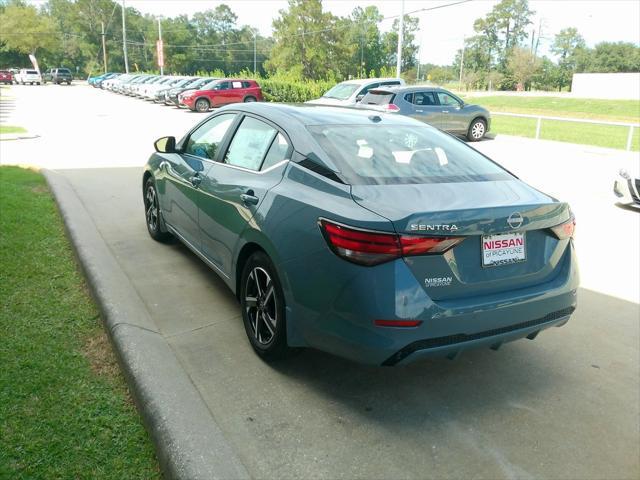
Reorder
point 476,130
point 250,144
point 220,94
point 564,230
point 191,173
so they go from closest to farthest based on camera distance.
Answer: point 564,230, point 250,144, point 191,173, point 476,130, point 220,94

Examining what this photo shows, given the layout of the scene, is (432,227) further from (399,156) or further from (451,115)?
(451,115)

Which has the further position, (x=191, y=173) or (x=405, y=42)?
(x=405, y=42)

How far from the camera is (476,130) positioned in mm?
17781

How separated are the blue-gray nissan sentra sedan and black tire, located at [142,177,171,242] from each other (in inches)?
69.4

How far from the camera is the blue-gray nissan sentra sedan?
9.15 feet

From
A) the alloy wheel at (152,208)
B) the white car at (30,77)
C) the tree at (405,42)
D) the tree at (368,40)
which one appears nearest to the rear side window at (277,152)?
the alloy wheel at (152,208)

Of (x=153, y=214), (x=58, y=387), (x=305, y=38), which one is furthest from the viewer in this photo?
(x=305, y=38)

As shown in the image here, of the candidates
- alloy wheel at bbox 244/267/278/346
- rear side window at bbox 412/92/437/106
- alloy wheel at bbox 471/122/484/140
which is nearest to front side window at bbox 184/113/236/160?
alloy wheel at bbox 244/267/278/346

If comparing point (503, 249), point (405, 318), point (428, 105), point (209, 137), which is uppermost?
point (209, 137)

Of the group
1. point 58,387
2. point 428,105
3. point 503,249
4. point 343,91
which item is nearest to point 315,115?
point 503,249

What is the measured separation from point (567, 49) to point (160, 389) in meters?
112

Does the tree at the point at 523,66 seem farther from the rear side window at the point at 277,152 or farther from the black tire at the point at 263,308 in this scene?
the black tire at the point at 263,308

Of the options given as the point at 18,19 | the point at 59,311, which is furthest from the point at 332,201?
the point at 18,19

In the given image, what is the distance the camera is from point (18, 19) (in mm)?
78312
